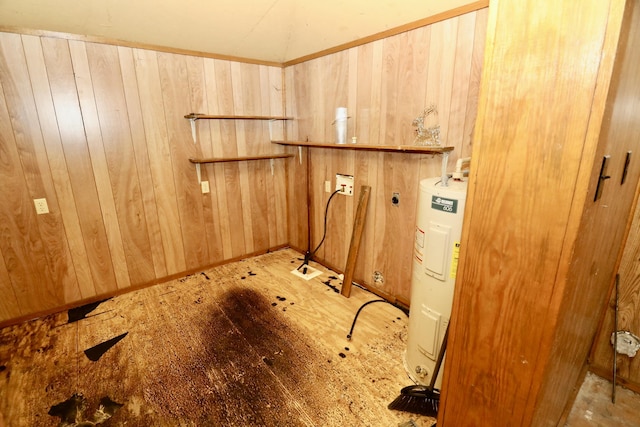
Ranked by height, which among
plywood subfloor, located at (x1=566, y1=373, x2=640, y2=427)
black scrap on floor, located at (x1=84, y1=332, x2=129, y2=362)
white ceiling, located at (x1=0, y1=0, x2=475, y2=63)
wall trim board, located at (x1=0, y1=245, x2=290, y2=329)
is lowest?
plywood subfloor, located at (x1=566, y1=373, x2=640, y2=427)

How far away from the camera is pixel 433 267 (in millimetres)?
1569

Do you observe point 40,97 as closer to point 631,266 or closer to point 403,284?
point 403,284

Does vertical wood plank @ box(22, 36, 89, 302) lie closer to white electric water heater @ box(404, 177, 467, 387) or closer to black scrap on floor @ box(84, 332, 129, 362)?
black scrap on floor @ box(84, 332, 129, 362)

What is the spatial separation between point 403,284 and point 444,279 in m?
0.92

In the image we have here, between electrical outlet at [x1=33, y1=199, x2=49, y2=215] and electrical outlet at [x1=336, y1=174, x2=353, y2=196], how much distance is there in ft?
7.63

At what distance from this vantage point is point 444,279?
1542 millimetres

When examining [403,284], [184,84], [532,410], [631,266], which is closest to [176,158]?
[184,84]

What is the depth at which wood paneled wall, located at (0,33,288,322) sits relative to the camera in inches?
83.6

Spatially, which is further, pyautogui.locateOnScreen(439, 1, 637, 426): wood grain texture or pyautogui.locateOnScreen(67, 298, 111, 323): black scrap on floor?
pyautogui.locateOnScreen(67, 298, 111, 323): black scrap on floor

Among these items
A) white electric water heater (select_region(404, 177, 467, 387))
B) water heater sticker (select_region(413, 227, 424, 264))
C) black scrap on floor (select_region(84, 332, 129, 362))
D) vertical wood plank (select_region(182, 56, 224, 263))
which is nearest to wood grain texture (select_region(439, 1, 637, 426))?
white electric water heater (select_region(404, 177, 467, 387))

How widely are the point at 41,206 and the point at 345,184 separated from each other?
2.40 meters

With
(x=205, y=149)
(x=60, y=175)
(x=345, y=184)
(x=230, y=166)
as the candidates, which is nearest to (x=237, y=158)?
(x=230, y=166)

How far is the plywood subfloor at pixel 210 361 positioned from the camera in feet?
5.16

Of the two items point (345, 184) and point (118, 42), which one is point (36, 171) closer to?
point (118, 42)
